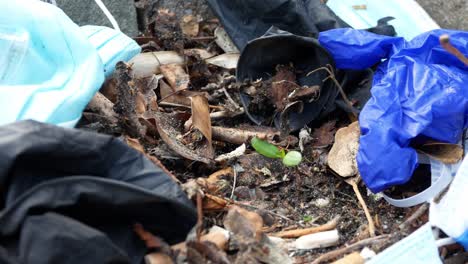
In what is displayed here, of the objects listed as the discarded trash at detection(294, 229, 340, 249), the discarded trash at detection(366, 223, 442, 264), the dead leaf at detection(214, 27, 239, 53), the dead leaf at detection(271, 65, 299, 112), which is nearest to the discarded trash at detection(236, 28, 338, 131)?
the dead leaf at detection(271, 65, 299, 112)

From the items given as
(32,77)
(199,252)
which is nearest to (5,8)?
(32,77)

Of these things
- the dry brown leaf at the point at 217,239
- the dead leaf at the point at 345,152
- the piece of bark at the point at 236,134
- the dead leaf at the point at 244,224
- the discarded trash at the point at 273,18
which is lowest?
the dead leaf at the point at 345,152

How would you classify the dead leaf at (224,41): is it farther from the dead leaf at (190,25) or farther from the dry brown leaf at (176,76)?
the dry brown leaf at (176,76)

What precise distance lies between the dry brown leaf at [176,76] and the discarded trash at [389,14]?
0.72m

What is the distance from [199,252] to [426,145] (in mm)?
761

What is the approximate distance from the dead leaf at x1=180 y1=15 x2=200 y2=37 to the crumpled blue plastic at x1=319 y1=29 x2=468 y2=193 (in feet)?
2.72

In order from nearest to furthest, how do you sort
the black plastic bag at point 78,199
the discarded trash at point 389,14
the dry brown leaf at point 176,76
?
the black plastic bag at point 78,199
the dry brown leaf at point 176,76
the discarded trash at point 389,14

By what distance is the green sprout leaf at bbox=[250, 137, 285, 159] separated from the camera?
1.72 m

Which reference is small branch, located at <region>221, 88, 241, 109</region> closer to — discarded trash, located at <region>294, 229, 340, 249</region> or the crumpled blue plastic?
the crumpled blue plastic

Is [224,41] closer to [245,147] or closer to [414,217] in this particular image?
[245,147]

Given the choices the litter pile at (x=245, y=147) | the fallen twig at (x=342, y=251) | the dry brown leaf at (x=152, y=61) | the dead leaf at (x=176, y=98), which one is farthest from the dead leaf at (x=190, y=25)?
the fallen twig at (x=342, y=251)

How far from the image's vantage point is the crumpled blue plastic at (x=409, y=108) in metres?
1.51

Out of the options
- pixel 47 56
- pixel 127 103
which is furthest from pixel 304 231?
pixel 47 56

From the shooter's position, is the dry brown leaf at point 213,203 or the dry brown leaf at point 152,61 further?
the dry brown leaf at point 152,61
